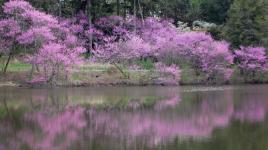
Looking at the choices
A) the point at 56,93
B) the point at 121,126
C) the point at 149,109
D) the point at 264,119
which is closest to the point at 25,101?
the point at 56,93

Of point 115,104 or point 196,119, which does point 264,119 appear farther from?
point 115,104

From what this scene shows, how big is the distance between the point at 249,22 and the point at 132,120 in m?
30.1

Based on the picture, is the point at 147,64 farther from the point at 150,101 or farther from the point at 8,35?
the point at 150,101

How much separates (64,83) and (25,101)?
1143 centimetres

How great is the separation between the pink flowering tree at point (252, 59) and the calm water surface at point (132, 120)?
37.1 ft

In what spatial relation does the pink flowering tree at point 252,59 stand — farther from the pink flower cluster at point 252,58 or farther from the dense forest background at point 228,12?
the dense forest background at point 228,12

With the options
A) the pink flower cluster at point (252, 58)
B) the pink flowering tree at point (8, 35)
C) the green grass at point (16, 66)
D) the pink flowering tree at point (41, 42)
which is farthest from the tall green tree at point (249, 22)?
the pink flowering tree at point (8, 35)

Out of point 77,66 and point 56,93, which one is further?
point 77,66

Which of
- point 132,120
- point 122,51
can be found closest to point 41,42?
point 122,51

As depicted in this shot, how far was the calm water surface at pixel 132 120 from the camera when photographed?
17.4m

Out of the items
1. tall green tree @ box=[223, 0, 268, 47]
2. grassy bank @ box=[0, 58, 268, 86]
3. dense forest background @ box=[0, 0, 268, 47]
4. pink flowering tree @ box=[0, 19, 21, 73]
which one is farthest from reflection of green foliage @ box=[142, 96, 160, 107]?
dense forest background @ box=[0, 0, 268, 47]

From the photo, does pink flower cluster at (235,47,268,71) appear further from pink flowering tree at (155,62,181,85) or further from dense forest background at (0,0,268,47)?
pink flowering tree at (155,62,181,85)

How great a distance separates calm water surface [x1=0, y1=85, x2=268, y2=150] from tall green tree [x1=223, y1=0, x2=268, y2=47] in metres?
13.7

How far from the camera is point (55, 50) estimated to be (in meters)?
42.1
